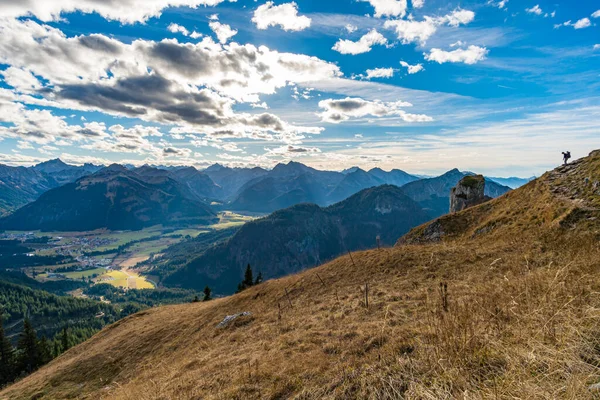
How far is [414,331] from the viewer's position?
8969mm

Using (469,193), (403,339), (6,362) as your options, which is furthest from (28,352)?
(469,193)

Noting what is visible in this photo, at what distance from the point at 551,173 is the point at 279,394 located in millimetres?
41242

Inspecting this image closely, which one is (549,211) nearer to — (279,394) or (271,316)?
(271,316)

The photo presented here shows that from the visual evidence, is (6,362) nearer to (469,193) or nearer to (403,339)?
(403,339)

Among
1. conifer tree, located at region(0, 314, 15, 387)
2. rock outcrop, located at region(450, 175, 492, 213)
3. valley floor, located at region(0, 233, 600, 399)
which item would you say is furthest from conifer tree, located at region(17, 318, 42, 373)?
rock outcrop, located at region(450, 175, 492, 213)

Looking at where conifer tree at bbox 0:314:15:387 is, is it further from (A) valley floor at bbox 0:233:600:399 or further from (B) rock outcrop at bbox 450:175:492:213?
(B) rock outcrop at bbox 450:175:492:213

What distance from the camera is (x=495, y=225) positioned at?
98.5 feet

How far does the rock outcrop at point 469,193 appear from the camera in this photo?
5633 centimetres

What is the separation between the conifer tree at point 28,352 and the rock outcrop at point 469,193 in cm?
9691

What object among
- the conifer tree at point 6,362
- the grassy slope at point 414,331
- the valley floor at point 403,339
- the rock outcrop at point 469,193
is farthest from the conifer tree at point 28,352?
the rock outcrop at point 469,193

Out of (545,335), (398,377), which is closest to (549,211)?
(545,335)

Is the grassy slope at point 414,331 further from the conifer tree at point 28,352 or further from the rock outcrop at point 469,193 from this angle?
the conifer tree at point 28,352

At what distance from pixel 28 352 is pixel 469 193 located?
10112cm

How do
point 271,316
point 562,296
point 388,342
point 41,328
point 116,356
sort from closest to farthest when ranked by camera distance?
1. point 562,296
2. point 388,342
3. point 271,316
4. point 116,356
5. point 41,328
